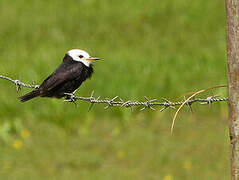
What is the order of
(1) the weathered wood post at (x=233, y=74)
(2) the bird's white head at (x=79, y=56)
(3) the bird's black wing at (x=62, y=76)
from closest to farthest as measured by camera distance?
(1) the weathered wood post at (x=233, y=74) → (3) the bird's black wing at (x=62, y=76) → (2) the bird's white head at (x=79, y=56)

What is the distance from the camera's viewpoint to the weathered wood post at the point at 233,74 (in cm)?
312

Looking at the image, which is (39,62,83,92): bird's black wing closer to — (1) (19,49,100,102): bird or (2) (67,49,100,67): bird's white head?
(1) (19,49,100,102): bird

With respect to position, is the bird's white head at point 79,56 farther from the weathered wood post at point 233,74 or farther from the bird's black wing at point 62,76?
the weathered wood post at point 233,74

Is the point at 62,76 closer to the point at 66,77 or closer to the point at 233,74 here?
Answer: the point at 66,77

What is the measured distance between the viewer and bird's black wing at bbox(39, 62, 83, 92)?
530 cm

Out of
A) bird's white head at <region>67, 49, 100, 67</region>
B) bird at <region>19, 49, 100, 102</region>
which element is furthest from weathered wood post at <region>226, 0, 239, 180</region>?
bird's white head at <region>67, 49, 100, 67</region>

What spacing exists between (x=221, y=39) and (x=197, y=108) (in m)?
3.47

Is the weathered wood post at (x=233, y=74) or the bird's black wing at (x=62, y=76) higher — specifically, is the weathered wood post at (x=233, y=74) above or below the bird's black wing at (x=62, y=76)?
below

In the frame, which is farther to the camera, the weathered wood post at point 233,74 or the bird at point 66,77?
the bird at point 66,77

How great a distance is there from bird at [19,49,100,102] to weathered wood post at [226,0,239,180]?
237cm

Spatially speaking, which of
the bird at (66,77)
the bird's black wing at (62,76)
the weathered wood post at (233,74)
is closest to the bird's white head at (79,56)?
the bird at (66,77)

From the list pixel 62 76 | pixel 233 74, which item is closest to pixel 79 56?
pixel 62 76

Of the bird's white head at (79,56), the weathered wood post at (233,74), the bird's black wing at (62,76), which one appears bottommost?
the weathered wood post at (233,74)

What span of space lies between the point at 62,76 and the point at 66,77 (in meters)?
0.04
